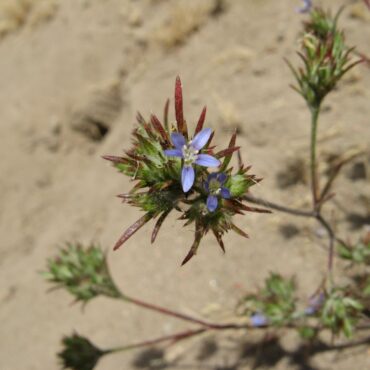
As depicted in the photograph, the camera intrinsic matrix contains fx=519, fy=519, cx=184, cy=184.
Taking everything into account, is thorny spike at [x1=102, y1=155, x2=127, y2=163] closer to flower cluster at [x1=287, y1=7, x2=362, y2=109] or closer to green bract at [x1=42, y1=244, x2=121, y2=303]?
flower cluster at [x1=287, y1=7, x2=362, y2=109]

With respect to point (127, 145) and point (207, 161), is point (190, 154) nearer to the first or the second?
point (207, 161)

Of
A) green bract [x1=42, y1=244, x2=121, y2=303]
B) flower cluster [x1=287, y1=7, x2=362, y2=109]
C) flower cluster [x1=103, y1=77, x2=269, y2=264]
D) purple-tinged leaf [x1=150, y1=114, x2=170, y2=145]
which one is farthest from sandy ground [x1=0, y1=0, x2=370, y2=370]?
flower cluster [x1=287, y1=7, x2=362, y2=109]

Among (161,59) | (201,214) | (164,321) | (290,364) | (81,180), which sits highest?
(161,59)

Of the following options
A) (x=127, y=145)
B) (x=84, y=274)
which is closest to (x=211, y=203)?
(x=84, y=274)

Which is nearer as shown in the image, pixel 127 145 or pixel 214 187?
pixel 214 187

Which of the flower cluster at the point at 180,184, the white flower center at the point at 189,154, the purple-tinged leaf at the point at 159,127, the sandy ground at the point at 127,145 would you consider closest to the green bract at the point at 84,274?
the sandy ground at the point at 127,145

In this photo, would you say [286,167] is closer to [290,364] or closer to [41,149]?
[290,364]

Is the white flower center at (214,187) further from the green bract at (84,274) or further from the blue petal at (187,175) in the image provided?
the green bract at (84,274)


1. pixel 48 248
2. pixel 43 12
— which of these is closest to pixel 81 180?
pixel 48 248

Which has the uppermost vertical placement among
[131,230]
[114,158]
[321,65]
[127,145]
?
[127,145]
